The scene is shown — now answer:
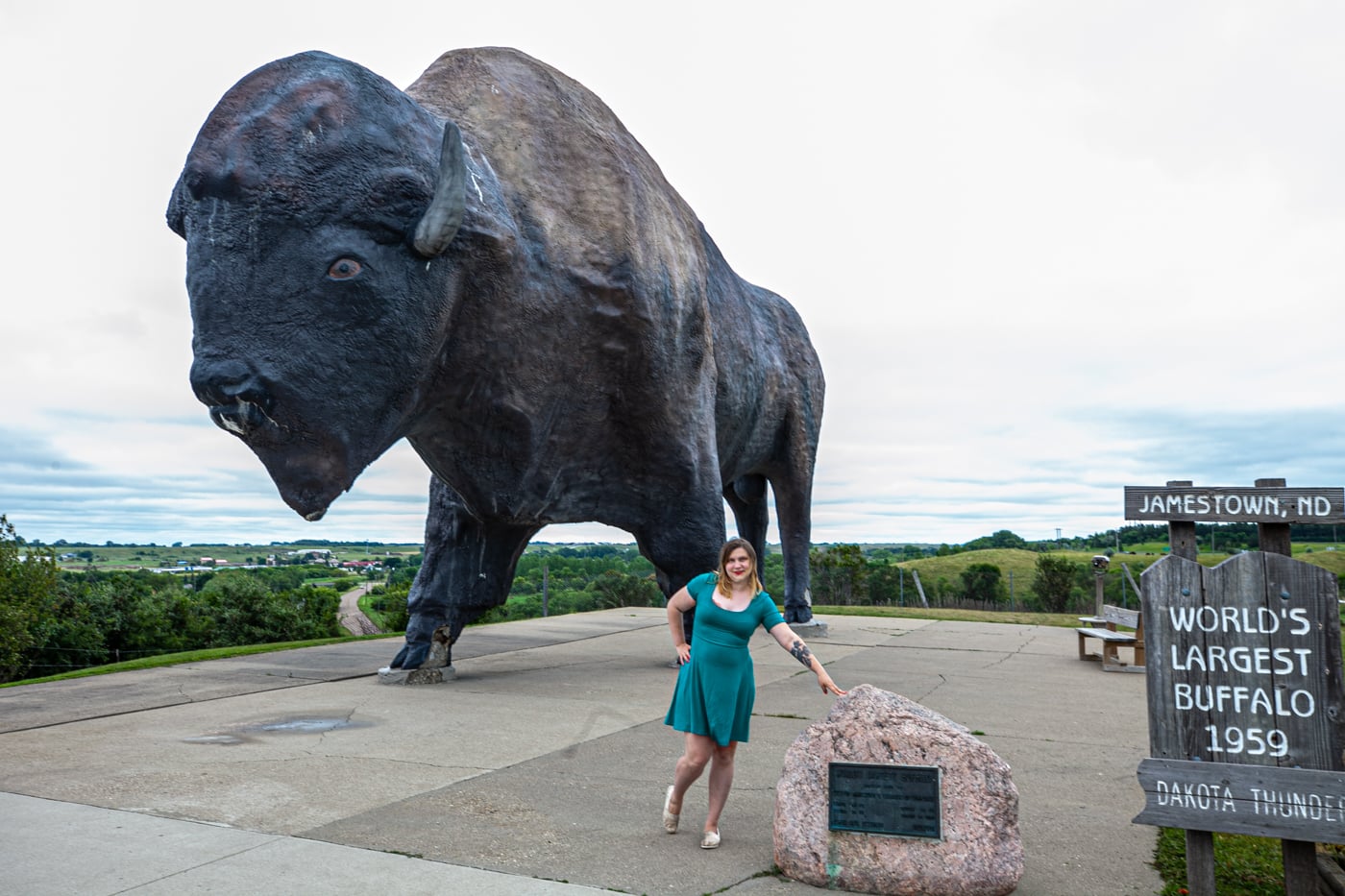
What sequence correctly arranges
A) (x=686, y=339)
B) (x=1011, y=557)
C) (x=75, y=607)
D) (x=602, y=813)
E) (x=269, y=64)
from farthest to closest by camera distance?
(x=1011, y=557) → (x=75, y=607) → (x=686, y=339) → (x=269, y=64) → (x=602, y=813)

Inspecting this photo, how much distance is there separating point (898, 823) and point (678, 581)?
4.27 metres

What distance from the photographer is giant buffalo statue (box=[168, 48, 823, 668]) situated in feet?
16.2

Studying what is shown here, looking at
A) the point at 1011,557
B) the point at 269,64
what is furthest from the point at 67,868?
the point at 1011,557

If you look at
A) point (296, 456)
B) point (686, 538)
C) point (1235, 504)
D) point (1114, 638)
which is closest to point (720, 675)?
point (1235, 504)

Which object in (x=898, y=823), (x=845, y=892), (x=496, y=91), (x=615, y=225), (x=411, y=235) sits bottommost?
(x=845, y=892)

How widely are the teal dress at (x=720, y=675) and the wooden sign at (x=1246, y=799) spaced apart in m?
1.48

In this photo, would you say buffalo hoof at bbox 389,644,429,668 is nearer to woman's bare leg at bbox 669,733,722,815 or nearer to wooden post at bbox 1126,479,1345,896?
woman's bare leg at bbox 669,733,722,815

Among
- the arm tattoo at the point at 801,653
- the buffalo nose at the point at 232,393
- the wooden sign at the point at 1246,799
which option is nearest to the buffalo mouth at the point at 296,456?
the buffalo nose at the point at 232,393

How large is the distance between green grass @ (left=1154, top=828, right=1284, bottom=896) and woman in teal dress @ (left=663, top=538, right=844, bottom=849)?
1.40 meters

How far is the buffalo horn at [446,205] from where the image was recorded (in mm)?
5309

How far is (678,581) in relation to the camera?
7.80 meters

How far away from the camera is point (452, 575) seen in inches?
327

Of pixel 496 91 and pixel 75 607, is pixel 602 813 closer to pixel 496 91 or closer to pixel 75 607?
pixel 496 91

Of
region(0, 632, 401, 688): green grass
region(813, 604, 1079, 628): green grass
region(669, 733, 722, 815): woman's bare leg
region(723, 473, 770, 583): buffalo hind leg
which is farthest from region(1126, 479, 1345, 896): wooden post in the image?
region(813, 604, 1079, 628): green grass
